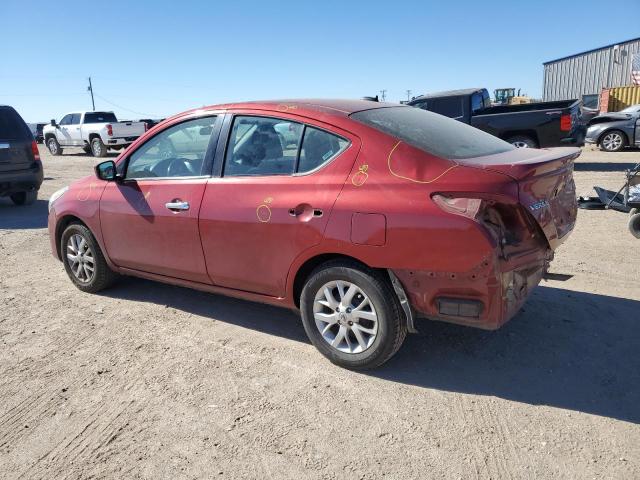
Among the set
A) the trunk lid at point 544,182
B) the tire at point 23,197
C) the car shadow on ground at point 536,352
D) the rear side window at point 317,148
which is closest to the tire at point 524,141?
the car shadow on ground at point 536,352

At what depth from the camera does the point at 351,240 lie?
10.3 feet

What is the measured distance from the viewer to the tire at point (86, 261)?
485 cm

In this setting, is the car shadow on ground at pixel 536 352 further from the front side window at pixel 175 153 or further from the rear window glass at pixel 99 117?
the rear window glass at pixel 99 117

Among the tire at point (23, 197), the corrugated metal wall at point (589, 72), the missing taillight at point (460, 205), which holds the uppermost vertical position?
the corrugated metal wall at point (589, 72)

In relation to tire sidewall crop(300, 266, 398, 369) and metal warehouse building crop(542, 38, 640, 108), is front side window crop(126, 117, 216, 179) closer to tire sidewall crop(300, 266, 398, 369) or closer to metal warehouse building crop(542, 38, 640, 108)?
tire sidewall crop(300, 266, 398, 369)

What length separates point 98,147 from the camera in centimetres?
2103

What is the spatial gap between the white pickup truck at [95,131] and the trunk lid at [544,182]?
19.6 meters

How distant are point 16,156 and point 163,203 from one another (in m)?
7.14

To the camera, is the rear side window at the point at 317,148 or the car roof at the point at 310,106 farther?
the car roof at the point at 310,106

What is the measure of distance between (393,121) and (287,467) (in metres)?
2.27

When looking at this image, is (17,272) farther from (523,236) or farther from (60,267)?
(523,236)

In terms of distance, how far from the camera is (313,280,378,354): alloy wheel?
10.7 feet

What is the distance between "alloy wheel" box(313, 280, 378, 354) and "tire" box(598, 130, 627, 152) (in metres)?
15.7

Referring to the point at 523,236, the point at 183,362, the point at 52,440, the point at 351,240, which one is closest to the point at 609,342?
the point at 523,236
